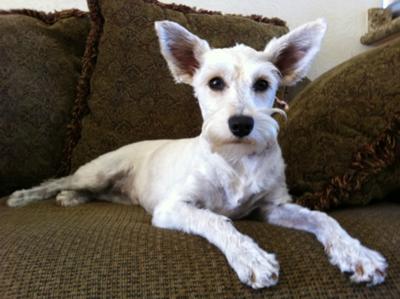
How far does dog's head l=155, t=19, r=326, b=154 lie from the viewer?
108 centimetres

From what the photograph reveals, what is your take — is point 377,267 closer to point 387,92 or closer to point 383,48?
point 387,92

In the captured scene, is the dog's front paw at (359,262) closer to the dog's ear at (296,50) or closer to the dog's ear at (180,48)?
the dog's ear at (296,50)

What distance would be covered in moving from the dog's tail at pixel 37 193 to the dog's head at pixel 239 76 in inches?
28.6

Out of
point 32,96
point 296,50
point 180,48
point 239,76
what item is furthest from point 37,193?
point 296,50

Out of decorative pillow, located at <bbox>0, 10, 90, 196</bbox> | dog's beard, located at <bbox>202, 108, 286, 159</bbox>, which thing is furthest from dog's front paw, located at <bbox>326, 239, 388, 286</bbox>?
decorative pillow, located at <bbox>0, 10, 90, 196</bbox>

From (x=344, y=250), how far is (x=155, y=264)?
1.30 ft

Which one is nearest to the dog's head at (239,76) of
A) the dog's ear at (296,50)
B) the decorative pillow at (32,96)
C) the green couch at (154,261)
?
the dog's ear at (296,50)

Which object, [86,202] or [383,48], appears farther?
[86,202]

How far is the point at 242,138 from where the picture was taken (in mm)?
1067

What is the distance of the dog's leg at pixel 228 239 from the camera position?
780 millimetres

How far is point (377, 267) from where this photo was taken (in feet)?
2.67

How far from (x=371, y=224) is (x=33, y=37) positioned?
1.60 metres

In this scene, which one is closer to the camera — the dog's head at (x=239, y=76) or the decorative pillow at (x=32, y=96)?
the dog's head at (x=239, y=76)

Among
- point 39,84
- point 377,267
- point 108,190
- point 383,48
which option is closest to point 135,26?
point 39,84
